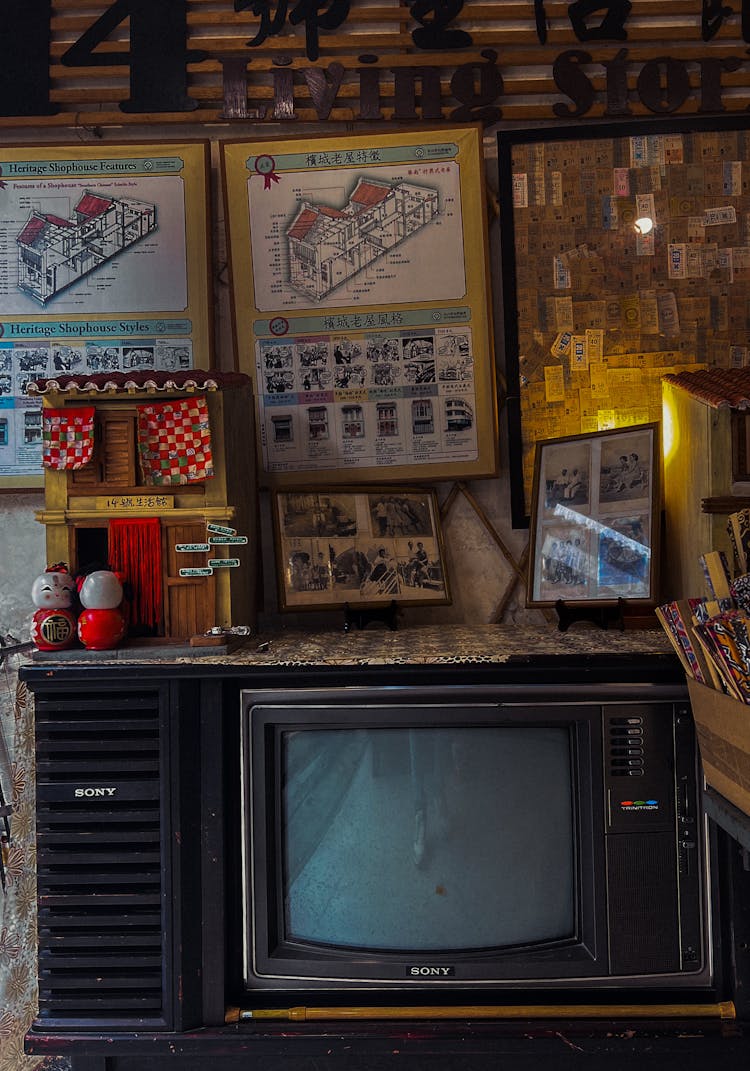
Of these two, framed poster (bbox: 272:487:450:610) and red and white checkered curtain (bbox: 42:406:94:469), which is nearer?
red and white checkered curtain (bbox: 42:406:94:469)

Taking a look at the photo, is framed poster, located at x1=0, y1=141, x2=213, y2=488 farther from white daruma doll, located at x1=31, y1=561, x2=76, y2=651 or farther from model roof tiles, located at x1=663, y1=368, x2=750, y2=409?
model roof tiles, located at x1=663, y1=368, x2=750, y2=409

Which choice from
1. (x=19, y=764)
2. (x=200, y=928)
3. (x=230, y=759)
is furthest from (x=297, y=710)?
(x=19, y=764)

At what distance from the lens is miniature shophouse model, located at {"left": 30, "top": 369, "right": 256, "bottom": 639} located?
187cm

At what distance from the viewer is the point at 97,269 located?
2.42m

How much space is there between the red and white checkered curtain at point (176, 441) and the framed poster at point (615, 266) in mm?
894

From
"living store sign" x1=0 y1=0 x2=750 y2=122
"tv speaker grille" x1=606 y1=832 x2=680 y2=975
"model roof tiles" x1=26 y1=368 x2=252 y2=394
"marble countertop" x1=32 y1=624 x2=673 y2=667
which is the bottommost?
"tv speaker grille" x1=606 y1=832 x2=680 y2=975

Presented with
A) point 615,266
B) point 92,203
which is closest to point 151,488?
point 92,203

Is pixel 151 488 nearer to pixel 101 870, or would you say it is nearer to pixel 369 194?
pixel 101 870

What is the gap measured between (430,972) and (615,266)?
179 cm

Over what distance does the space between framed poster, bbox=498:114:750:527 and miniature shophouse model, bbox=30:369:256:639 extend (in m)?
0.87

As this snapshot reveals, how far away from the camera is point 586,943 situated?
67.7 inches

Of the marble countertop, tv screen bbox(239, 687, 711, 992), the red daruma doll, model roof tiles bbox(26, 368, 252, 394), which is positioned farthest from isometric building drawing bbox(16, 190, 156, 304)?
tv screen bbox(239, 687, 711, 992)

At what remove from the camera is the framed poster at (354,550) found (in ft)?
7.22

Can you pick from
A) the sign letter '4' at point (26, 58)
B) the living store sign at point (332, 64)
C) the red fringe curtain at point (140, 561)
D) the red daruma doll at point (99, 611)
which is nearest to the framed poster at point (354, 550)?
the red fringe curtain at point (140, 561)
